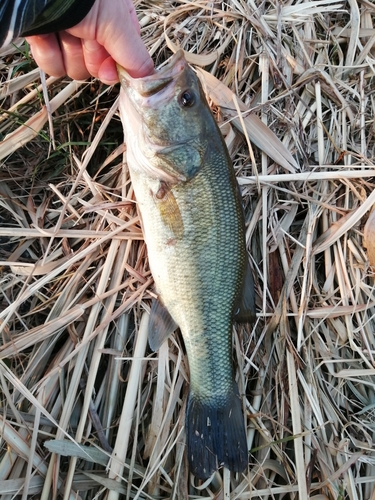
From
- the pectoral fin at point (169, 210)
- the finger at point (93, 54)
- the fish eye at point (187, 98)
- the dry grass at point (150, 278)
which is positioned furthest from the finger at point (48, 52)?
the pectoral fin at point (169, 210)

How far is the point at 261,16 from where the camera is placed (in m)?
2.68

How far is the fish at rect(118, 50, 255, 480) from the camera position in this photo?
2049 millimetres

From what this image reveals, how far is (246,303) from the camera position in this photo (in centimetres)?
219

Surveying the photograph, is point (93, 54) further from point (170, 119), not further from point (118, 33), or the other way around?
point (170, 119)

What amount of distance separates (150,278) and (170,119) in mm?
902

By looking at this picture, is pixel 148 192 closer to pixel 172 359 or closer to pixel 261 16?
pixel 172 359

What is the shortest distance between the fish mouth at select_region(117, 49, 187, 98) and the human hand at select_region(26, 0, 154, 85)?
0.20 feet

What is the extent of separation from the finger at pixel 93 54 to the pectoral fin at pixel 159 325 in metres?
1.31

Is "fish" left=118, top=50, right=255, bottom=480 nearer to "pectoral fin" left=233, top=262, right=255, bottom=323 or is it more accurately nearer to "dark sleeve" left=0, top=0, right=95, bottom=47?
"pectoral fin" left=233, top=262, right=255, bottom=323

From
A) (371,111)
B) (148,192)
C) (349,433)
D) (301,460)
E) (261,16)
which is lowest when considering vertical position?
(349,433)

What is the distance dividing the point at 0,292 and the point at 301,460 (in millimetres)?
1949

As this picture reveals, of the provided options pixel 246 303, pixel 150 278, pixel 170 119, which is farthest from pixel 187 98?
pixel 246 303

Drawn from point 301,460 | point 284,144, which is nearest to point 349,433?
point 301,460

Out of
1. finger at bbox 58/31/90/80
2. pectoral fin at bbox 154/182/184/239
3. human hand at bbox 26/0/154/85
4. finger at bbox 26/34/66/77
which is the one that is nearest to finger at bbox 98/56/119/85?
human hand at bbox 26/0/154/85
